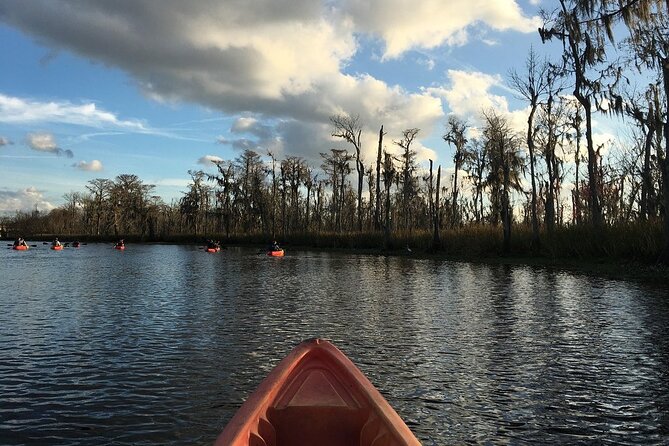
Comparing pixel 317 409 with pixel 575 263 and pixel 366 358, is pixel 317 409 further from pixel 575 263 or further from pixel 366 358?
pixel 575 263

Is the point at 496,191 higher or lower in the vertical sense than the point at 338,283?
→ higher

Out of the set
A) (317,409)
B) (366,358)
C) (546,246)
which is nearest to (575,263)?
(546,246)

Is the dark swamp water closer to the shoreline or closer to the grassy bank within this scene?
the shoreline

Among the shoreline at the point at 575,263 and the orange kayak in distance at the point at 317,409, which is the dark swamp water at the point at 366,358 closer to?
the orange kayak in distance at the point at 317,409

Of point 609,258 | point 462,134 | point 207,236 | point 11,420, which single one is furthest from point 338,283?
point 207,236

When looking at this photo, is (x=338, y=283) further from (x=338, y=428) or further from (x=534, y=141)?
(x=534, y=141)

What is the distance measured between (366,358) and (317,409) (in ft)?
15.1

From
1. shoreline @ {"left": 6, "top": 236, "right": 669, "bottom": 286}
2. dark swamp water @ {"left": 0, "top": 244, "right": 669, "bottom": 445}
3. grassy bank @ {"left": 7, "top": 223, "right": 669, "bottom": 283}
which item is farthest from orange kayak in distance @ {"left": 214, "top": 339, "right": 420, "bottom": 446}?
grassy bank @ {"left": 7, "top": 223, "right": 669, "bottom": 283}

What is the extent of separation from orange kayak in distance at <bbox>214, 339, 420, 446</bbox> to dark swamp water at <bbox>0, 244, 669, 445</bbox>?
4.72 feet

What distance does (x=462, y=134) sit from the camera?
49.9 m

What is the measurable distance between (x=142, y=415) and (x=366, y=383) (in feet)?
10.2

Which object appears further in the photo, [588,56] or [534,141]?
[534,141]

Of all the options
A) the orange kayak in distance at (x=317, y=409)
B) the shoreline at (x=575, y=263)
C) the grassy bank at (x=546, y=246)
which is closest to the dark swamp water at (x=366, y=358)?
the orange kayak in distance at (x=317, y=409)

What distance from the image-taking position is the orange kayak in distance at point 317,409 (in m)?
3.93
